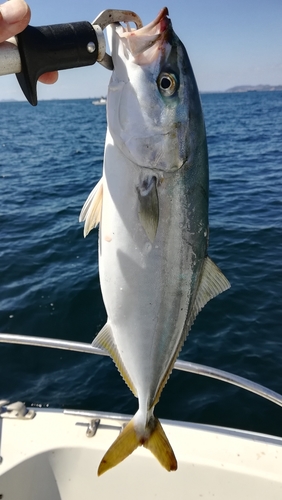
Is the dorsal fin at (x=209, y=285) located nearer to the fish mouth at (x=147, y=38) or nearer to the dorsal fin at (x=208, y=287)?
the dorsal fin at (x=208, y=287)

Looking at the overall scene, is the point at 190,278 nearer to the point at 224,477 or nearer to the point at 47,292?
the point at 224,477

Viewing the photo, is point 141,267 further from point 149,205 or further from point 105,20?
point 105,20

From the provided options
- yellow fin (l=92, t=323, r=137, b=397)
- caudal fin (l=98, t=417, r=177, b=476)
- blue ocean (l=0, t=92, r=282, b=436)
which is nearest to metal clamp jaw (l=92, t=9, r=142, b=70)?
yellow fin (l=92, t=323, r=137, b=397)

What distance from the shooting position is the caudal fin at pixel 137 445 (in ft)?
7.70

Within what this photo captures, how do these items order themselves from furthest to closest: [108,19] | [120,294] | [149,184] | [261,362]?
1. [261,362]
2. [120,294]
3. [149,184]
4. [108,19]

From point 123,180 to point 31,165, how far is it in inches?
838

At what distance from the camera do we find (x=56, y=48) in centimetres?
165

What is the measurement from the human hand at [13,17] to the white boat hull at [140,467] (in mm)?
2925

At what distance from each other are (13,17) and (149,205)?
35.3 inches

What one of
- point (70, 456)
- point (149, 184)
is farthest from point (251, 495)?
point (149, 184)

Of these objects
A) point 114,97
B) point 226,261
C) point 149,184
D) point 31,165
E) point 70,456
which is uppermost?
point 114,97

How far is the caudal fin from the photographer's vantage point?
235cm

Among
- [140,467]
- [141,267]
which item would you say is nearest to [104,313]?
[140,467]

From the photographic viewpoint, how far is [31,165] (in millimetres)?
22000
